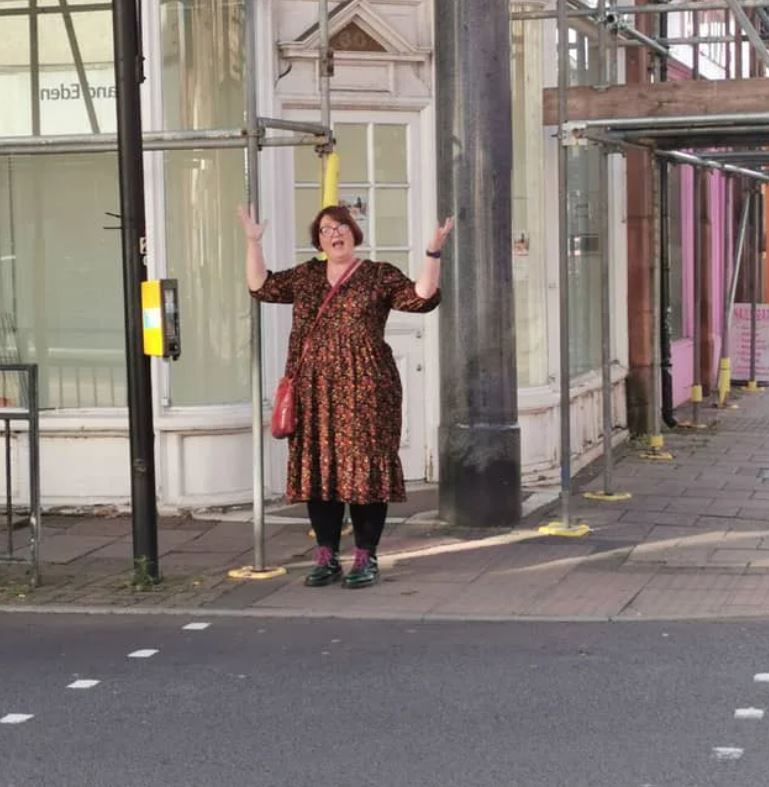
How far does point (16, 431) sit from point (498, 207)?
3.44 meters

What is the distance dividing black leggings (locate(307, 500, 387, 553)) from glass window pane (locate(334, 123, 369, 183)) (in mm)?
3325

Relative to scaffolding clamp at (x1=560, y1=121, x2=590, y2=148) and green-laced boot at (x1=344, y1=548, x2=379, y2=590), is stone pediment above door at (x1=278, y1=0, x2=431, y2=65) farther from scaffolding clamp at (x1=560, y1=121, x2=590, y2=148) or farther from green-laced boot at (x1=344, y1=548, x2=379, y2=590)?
green-laced boot at (x1=344, y1=548, x2=379, y2=590)

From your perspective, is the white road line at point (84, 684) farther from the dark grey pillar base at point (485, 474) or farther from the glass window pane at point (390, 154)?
the glass window pane at point (390, 154)

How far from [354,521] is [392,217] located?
10.9 ft

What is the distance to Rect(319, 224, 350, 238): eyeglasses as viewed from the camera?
7469 mm

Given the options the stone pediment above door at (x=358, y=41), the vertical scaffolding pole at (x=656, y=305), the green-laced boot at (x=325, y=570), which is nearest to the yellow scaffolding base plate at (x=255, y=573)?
the green-laced boot at (x=325, y=570)

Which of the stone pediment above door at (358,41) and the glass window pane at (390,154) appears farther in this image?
the glass window pane at (390,154)

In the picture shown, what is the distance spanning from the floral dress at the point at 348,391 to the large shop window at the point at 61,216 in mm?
2790

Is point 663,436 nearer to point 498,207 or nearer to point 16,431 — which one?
point 498,207

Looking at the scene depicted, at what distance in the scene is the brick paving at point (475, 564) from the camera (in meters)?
7.27

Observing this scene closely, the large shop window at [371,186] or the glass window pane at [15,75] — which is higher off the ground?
the glass window pane at [15,75]

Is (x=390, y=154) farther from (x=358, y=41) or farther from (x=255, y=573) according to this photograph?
(x=255, y=573)

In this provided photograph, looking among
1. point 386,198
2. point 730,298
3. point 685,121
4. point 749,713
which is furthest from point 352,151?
point 730,298

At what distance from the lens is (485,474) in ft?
29.7
